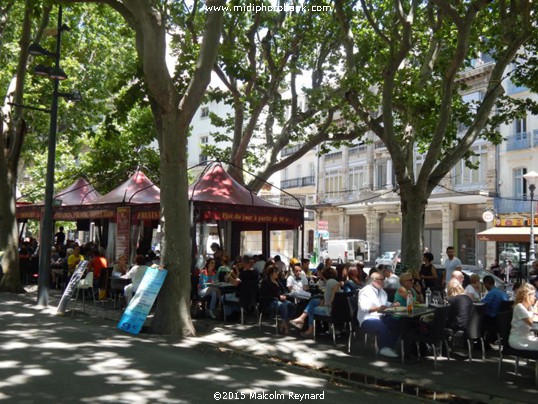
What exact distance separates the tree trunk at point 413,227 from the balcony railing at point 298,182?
3400 centimetres

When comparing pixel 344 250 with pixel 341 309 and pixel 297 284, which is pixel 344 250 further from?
pixel 341 309

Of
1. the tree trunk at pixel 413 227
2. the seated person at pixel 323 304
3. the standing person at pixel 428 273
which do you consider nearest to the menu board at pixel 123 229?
the seated person at pixel 323 304

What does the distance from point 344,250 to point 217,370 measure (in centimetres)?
3031

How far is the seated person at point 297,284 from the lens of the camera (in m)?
10.9

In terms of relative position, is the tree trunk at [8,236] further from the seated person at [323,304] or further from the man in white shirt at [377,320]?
the man in white shirt at [377,320]

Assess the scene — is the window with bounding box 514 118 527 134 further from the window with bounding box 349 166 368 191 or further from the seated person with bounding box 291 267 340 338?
the seated person with bounding box 291 267 340 338

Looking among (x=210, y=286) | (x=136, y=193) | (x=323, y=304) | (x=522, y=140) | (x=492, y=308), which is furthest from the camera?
(x=522, y=140)

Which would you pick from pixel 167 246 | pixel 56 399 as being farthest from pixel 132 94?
pixel 56 399

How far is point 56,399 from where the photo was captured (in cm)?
551

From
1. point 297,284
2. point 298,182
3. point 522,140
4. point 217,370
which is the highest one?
point 522,140

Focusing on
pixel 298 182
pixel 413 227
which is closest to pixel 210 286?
pixel 413 227

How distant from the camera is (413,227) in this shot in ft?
44.1

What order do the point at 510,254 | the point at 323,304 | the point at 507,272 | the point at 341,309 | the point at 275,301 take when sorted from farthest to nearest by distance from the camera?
the point at 510,254
the point at 507,272
the point at 275,301
the point at 323,304
the point at 341,309

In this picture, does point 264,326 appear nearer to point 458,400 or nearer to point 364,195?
point 458,400
